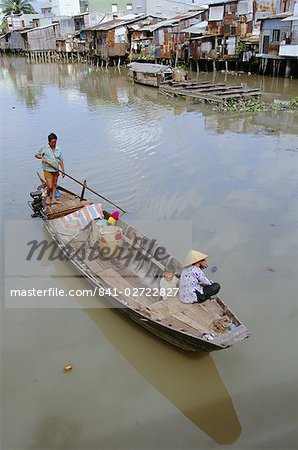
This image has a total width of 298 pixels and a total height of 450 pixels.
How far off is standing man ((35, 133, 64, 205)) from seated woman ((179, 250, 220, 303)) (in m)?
4.11

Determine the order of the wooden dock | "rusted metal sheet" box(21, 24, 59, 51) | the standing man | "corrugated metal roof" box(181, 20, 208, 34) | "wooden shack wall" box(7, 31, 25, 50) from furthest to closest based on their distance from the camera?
"wooden shack wall" box(7, 31, 25, 50), "rusted metal sheet" box(21, 24, 59, 51), "corrugated metal roof" box(181, 20, 208, 34), the wooden dock, the standing man

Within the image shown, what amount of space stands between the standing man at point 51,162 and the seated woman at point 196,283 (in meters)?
4.11

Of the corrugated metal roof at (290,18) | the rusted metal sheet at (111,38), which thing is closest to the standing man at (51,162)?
the corrugated metal roof at (290,18)

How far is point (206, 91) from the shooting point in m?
20.1

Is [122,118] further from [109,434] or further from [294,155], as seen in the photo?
[109,434]

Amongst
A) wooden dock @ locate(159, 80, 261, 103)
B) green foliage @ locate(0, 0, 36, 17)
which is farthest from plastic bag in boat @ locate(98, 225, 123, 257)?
green foliage @ locate(0, 0, 36, 17)

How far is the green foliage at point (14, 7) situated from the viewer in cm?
6003

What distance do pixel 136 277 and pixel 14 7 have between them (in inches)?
2648

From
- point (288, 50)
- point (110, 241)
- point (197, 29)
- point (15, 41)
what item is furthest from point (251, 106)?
point (15, 41)

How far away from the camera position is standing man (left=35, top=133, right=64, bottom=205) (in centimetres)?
794

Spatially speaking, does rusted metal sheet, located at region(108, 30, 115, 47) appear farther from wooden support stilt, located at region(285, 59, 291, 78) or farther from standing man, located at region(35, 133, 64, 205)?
standing man, located at region(35, 133, 64, 205)

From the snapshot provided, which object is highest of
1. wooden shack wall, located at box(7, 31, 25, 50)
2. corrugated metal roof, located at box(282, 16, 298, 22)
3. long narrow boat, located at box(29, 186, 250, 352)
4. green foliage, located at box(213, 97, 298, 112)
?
corrugated metal roof, located at box(282, 16, 298, 22)

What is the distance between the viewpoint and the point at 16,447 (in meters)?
4.21

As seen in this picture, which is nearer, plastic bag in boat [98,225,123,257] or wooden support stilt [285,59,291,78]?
plastic bag in boat [98,225,123,257]
